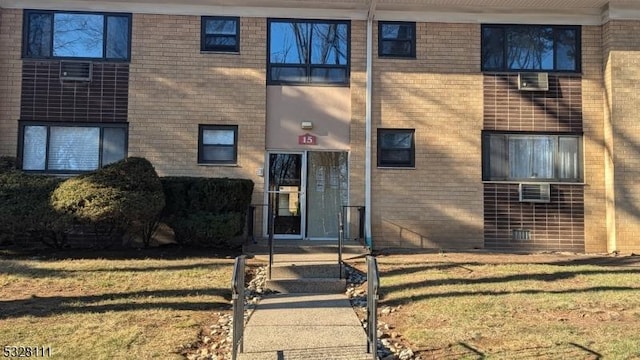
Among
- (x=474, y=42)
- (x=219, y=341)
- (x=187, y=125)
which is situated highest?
(x=474, y=42)

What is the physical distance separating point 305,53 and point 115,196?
5.35 m

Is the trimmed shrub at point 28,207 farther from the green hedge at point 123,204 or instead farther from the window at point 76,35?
the window at point 76,35

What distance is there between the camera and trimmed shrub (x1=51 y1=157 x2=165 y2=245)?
10.3 metres

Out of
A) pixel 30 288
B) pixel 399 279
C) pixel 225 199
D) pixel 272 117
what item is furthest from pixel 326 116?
pixel 30 288

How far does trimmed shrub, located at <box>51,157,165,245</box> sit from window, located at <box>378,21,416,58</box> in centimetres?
597

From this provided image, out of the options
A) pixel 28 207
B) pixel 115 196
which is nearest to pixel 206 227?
pixel 115 196

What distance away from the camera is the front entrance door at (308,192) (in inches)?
505

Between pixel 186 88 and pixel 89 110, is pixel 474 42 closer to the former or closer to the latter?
pixel 186 88

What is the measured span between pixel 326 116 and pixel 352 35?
77.1 inches

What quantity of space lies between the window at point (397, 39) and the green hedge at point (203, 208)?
15.4 ft

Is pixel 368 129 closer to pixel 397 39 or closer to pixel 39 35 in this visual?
pixel 397 39

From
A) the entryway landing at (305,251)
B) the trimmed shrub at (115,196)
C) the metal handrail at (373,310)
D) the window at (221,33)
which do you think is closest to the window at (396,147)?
the entryway landing at (305,251)

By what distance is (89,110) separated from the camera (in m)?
12.6

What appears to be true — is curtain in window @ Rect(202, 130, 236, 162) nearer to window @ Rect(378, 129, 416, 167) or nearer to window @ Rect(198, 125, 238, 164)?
window @ Rect(198, 125, 238, 164)
